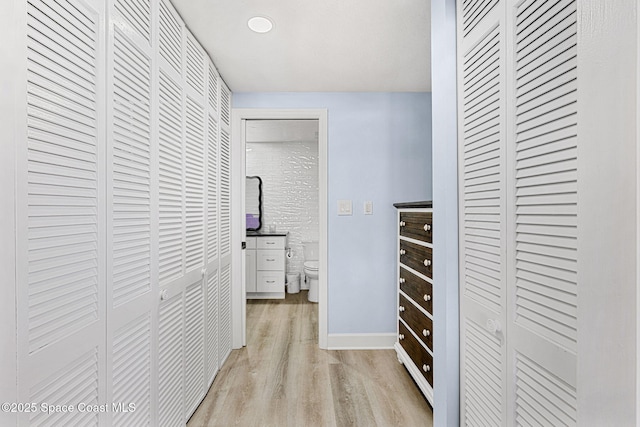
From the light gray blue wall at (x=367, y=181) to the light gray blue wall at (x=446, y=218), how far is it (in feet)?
5.07

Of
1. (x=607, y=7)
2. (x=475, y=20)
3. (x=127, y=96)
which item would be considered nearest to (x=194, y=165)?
(x=127, y=96)

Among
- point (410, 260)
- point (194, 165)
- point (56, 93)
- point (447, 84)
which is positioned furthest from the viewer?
point (410, 260)

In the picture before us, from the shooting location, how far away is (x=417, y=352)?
8.04ft

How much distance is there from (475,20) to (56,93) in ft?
4.65

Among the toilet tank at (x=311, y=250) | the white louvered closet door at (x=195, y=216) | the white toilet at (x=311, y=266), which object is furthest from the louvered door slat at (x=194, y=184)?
the toilet tank at (x=311, y=250)

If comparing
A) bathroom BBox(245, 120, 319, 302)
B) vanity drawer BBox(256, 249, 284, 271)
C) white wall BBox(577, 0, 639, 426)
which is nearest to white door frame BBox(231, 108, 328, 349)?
vanity drawer BBox(256, 249, 284, 271)

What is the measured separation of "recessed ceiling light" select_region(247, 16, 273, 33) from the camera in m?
2.04

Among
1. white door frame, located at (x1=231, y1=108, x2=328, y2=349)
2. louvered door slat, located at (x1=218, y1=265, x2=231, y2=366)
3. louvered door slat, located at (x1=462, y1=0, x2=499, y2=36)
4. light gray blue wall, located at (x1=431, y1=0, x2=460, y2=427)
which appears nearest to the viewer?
louvered door slat, located at (x1=462, y1=0, x2=499, y2=36)

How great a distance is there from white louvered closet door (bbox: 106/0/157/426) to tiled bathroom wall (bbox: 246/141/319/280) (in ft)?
12.7

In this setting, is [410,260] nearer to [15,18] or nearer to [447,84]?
[447,84]

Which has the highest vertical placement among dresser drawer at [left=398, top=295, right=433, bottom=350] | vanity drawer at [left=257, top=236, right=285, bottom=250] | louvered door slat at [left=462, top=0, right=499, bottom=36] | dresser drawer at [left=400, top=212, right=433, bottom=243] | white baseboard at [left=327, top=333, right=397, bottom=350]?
louvered door slat at [left=462, top=0, right=499, bottom=36]

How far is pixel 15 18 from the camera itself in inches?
33.2

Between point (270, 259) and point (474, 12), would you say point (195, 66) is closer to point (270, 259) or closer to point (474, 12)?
point (474, 12)

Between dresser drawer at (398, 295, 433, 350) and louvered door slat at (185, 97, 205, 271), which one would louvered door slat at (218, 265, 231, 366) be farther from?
dresser drawer at (398, 295, 433, 350)
